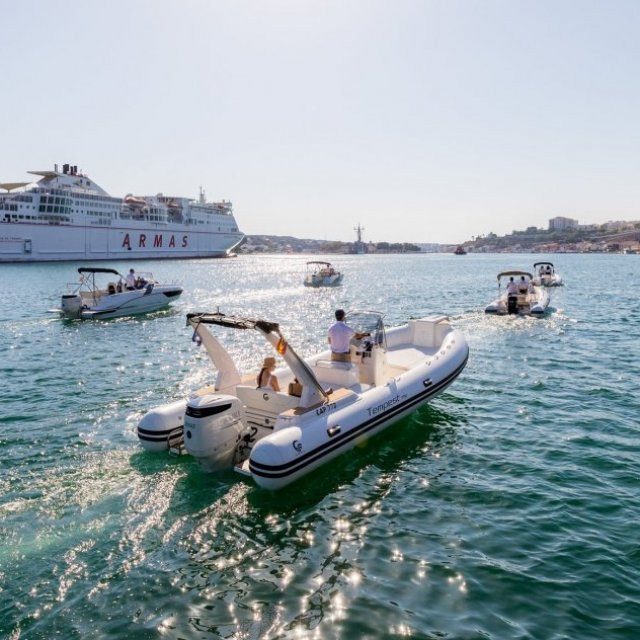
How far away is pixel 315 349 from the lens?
63.1 feet

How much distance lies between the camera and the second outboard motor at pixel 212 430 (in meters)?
7.38

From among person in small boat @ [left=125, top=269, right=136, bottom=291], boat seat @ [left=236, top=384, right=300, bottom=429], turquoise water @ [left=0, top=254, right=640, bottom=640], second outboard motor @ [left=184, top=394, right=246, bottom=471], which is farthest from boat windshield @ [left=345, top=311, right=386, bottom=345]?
person in small boat @ [left=125, top=269, right=136, bottom=291]

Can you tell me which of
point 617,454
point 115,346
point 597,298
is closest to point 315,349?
point 115,346

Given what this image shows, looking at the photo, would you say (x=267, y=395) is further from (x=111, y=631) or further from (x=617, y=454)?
(x=617, y=454)

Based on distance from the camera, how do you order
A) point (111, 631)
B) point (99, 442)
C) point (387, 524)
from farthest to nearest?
point (99, 442) < point (387, 524) < point (111, 631)

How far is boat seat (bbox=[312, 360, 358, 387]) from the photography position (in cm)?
975

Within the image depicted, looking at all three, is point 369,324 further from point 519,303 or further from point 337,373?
point 519,303

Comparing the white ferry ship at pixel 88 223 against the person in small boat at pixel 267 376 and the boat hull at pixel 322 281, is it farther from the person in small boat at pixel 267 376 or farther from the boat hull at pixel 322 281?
the person in small boat at pixel 267 376

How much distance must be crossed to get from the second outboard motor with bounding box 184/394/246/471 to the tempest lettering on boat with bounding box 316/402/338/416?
1314mm

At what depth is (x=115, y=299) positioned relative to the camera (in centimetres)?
2630

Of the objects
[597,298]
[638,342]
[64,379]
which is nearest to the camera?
[64,379]

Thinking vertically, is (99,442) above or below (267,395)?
below

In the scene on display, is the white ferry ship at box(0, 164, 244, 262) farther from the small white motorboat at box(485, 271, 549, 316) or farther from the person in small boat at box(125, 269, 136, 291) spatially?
the small white motorboat at box(485, 271, 549, 316)

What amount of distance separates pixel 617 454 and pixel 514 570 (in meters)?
4.42
